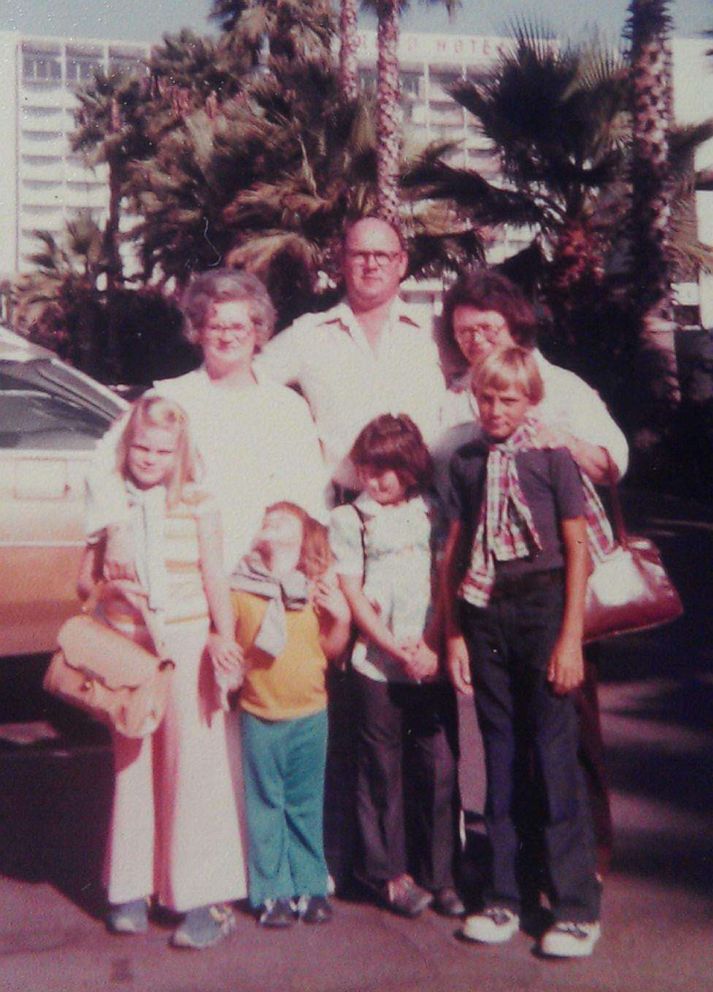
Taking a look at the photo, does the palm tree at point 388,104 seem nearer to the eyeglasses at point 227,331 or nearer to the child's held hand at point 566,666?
the eyeglasses at point 227,331

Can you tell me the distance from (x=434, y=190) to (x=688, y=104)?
5591 mm

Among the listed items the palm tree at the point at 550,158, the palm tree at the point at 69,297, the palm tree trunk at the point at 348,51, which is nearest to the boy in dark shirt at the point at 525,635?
the palm tree at the point at 550,158

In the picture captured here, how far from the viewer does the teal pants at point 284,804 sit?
3590mm

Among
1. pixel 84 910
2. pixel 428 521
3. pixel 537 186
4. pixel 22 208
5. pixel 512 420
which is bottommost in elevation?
pixel 84 910

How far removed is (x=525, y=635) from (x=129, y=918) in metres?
1.37

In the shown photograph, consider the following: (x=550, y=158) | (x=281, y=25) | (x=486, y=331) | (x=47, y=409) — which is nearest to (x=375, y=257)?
(x=486, y=331)

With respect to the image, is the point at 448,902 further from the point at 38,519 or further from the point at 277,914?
the point at 38,519

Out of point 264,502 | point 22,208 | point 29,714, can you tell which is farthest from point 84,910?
point 22,208

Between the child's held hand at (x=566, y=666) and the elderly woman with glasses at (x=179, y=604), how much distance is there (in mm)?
809

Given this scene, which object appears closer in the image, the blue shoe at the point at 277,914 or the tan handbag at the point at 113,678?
the tan handbag at the point at 113,678

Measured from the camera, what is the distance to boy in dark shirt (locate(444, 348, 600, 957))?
345cm

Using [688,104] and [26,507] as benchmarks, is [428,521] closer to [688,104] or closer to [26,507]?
[26,507]

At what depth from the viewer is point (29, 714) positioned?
19.8ft

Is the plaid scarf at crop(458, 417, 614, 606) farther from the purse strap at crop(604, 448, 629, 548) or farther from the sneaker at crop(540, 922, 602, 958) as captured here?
the sneaker at crop(540, 922, 602, 958)
